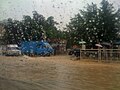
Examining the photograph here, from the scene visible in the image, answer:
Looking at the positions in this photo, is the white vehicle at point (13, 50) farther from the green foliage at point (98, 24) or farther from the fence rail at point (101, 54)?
the fence rail at point (101, 54)

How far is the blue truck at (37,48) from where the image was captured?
35.4 metres

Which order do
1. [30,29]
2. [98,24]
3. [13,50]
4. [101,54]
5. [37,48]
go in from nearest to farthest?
[101,54] → [30,29] → [98,24] → [37,48] → [13,50]

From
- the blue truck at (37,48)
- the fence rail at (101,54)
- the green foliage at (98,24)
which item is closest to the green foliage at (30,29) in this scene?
the blue truck at (37,48)

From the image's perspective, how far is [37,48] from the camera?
117ft

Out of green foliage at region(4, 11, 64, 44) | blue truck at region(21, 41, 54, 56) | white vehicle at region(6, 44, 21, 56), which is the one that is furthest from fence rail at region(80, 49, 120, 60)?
white vehicle at region(6, 44, 21, 56)

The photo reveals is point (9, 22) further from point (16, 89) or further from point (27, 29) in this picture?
point (16, 89)

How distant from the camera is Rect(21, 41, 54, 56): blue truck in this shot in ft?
116

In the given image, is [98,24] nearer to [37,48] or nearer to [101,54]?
[37,48]

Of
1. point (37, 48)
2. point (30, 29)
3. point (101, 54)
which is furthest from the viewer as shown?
point (37, 48)

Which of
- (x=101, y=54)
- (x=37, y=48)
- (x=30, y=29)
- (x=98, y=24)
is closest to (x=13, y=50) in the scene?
(x=37, y=48)

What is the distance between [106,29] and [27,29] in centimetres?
714

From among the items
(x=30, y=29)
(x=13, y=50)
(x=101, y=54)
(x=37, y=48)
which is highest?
(x=30, y=29)

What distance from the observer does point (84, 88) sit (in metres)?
10.1

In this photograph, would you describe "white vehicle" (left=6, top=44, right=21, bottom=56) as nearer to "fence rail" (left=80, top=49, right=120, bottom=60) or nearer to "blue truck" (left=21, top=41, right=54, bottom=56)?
"blue truck" (left=21, top=41, right=54, bottom=56)
